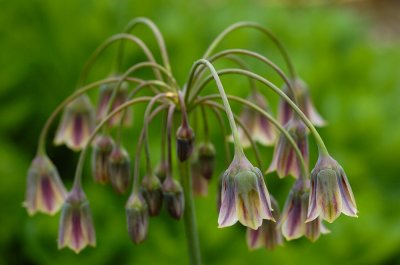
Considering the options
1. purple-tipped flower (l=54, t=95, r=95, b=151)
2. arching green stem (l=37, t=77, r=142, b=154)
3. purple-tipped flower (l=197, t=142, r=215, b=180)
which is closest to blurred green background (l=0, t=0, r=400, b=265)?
purple-tipped flower (l=54, t=95, r=95, b=151)

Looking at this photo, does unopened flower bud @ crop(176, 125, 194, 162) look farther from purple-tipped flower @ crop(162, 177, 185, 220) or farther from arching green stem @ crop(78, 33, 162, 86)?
arching green stem @ crop(78, 33, 162, 86)

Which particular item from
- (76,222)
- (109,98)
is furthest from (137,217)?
(109,98)

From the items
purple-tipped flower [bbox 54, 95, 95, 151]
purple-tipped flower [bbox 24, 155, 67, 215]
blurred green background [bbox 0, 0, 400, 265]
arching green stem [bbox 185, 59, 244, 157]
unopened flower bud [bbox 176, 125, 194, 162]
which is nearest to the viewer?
arching green stem [bbox 185, 59, 244, 157]

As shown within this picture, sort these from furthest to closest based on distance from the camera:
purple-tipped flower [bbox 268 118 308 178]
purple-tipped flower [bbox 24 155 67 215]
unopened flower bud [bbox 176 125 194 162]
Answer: purple-tipped flower [bbox 24 155 67 215], purple-tipped flower [bbox 268 118 308 178], unopened flower bud [bbox 176 125 194 162]

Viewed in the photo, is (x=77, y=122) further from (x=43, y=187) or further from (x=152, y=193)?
(x=152, y=193)

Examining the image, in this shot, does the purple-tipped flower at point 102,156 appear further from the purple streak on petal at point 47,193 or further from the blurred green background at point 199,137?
the blurred green background at point 199,137
